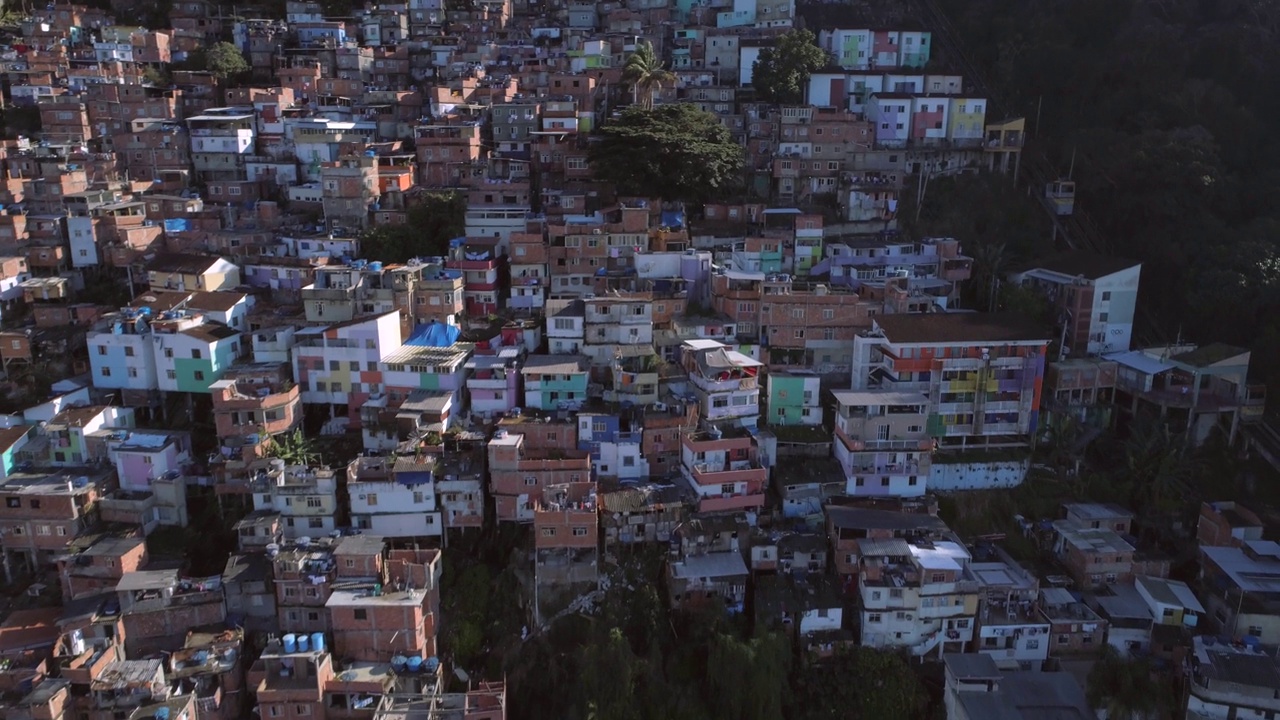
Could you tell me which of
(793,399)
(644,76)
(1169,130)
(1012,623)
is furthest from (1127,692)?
(644,76)

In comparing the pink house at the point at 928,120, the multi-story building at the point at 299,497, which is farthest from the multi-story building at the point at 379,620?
the pink house at the point at 928,120

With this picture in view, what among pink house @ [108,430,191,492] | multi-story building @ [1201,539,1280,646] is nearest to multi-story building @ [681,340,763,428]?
multi-story building @ [1201,539,1280,646]

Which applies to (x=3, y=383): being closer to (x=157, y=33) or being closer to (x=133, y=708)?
(x=133, y=708)

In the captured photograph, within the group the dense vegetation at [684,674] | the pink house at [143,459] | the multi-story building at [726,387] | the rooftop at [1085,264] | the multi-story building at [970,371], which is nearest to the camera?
the dense vegetation at [684,674]

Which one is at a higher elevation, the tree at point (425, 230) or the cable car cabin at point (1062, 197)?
the cable car cabin at point (1062, 197)

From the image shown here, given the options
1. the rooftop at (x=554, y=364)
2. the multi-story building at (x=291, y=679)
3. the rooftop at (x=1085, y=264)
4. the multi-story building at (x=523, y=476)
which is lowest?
the multi-story building at (x=291, y=679)

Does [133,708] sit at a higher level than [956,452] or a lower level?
lower

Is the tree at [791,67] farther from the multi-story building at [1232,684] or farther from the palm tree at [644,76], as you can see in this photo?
the multi-story building at [1232,684]

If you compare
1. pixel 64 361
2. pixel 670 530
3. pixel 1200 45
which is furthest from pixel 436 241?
pixel 1200 45
